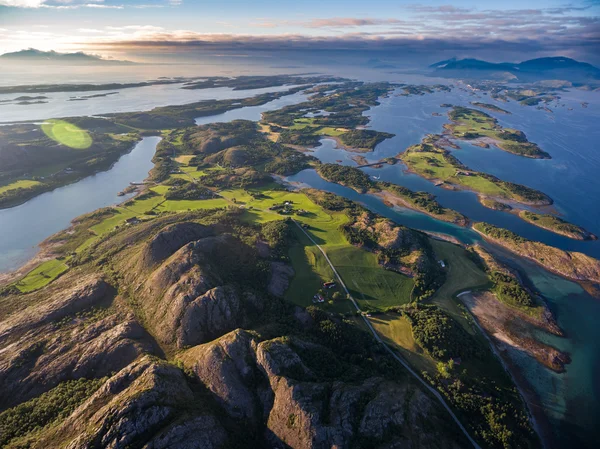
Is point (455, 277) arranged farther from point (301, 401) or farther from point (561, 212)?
point (561, 212)

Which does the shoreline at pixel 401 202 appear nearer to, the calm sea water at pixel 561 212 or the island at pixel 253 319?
the calm sea water at pixel 561 212

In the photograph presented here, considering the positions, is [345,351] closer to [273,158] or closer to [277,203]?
[277,203]

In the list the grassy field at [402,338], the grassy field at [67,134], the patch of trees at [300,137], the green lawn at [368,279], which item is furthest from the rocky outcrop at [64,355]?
the patch of trees at [300,137]

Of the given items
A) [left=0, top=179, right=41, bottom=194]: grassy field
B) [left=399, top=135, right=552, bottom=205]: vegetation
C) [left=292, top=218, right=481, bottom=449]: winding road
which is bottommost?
[left=399, top=135, right=552, bottom=205]: vegetation

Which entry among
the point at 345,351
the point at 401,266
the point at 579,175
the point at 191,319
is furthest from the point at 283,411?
the point at 579,175

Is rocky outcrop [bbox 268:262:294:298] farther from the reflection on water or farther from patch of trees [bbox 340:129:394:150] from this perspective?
patch of trees [bbox 340:129:394:150]

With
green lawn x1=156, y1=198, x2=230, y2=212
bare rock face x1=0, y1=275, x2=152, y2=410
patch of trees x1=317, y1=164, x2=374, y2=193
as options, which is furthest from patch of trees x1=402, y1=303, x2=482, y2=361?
green lawn x1=156, y1=198, x2=230, y2=212

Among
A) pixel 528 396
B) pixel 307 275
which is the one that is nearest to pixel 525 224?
pixel 528 396
